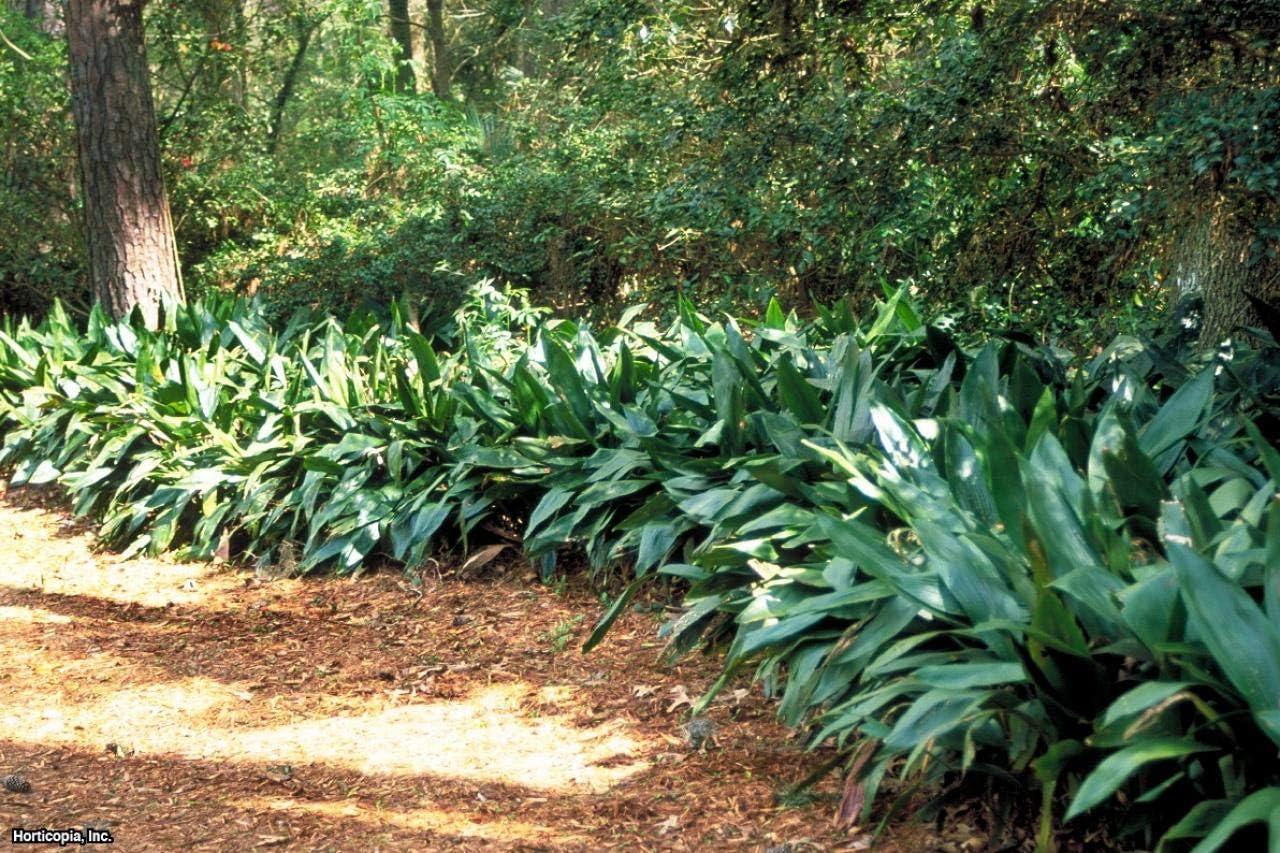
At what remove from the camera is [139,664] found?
495 cm

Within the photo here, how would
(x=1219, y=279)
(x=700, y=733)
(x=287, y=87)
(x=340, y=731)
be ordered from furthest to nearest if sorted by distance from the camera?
(x=287, y=87) → (x=1219, y=279) → (x=340, y=731) → (x=700, y=733)

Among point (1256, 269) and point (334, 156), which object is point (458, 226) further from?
point (1256, 269)

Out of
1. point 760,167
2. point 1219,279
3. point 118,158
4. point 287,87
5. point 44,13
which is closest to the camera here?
point 1219,279

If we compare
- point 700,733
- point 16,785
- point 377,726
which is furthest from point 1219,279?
point 16,785

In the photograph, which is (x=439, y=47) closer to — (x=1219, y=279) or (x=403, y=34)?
(x=403, y=34)

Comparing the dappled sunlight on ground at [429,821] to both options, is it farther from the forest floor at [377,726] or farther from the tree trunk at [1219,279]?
the tree trunk at [1219,279]

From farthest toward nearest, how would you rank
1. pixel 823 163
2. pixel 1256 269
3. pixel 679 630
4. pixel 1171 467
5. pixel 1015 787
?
pixel 823 163, pixel 1256 269, pixel 679 630, pixel 1171 467, pixel 1015 787

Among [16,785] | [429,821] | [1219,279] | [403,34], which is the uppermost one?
[403,34]

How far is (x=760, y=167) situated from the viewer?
19.9 feet

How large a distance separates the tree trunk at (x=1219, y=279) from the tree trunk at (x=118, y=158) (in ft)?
22.8

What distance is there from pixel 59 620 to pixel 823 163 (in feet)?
13.8

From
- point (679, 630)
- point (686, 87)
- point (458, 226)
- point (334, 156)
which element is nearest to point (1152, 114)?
point (679, 630)

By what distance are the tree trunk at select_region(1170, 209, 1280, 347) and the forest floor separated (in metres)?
2.84

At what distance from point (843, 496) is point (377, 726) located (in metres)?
1.83
